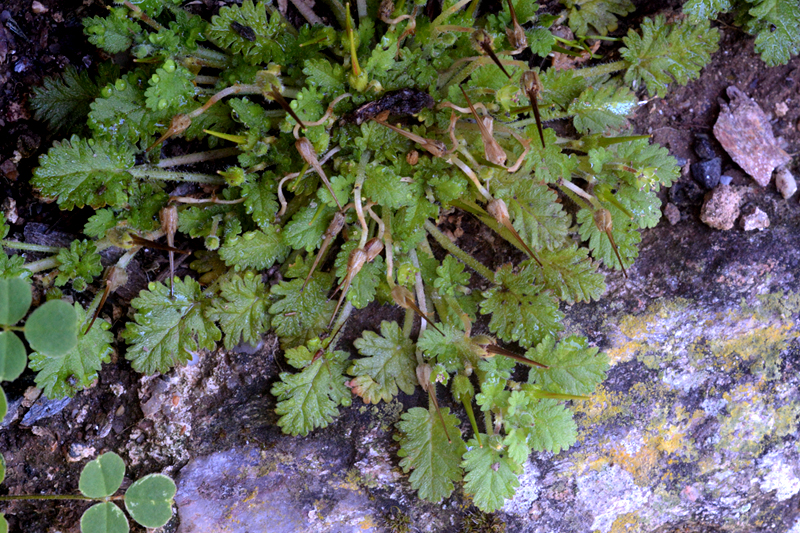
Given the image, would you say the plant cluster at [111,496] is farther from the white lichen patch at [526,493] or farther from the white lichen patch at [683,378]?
the white lichen patch at [683,378]

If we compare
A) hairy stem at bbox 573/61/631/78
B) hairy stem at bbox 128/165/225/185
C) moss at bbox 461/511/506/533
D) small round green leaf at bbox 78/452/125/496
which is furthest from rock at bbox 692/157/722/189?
small round green leaf at bbox 78/452/125/496

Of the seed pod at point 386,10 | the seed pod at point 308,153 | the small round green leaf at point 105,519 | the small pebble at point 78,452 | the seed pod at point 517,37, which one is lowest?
the small pebble at point 78,452

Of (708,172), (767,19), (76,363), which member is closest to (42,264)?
(76,363)

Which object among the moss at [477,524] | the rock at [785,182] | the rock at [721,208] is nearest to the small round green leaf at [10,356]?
the moss at [477,524]

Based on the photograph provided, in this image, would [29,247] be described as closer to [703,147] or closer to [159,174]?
[159,174]

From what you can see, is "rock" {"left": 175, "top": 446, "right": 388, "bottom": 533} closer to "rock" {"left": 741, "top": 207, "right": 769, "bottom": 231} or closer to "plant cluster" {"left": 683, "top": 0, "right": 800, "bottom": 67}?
"rock" {"left": 741, "top": 207, "right": 769, "bottom": 231}

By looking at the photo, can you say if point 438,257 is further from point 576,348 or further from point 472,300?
point 576,348

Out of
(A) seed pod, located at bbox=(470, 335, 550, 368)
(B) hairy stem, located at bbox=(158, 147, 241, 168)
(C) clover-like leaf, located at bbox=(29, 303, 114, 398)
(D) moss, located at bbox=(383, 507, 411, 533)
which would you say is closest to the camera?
(A) seed pod, located at bbox=(470, 335, 550, 368)

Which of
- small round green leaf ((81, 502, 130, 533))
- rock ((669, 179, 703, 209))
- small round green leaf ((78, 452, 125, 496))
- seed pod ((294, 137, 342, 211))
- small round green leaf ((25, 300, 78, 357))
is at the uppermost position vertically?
seed pod ((294, 137, 342, 211))
